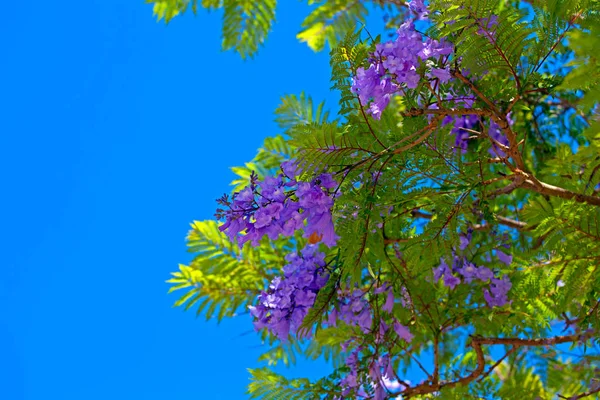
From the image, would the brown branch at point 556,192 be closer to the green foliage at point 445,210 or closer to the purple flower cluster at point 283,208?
the green foliage at point 445,210

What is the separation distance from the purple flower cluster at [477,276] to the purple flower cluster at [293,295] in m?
0.53

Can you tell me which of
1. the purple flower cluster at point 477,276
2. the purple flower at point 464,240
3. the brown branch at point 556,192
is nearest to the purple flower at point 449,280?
the purple flower cluster at point 477,276

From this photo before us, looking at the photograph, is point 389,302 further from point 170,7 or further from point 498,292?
point 170,7

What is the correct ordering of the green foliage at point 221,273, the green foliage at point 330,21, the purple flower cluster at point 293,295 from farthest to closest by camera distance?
the green foliage at point 330,21 → the green foliage at point 221,273 → the purple flower cluster at point 293,295

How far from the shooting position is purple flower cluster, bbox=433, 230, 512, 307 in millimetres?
2695

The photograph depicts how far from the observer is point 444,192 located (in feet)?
6.28

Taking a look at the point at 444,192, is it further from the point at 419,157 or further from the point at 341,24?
the point at 341,24

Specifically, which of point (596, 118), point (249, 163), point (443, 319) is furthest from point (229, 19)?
point (596, 118)

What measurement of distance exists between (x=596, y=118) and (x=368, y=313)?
1.33m

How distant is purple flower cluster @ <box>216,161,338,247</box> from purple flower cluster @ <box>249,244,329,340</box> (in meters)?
0.50

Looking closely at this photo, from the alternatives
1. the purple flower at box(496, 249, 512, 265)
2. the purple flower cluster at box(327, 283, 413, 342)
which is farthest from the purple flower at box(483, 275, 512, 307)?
the purple flower cluster at box(327, 283, 413, 342)

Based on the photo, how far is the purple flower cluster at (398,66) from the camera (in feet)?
5.79

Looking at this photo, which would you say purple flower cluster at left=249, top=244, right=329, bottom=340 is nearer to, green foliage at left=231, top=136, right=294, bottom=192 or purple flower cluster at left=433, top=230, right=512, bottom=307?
purple flower cluster at left=433, top=230, right=512, bottom=307

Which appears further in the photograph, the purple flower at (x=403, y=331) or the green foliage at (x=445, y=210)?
the purple flower at (x=403, y=331)
